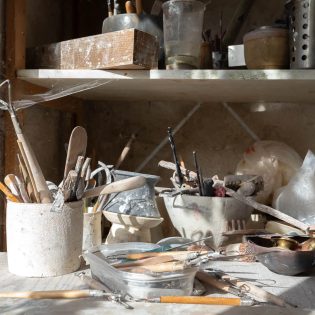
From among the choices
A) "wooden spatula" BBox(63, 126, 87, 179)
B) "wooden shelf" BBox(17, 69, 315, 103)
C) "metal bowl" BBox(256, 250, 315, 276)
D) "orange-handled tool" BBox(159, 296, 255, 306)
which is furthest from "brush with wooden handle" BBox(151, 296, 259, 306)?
"wooden shelf" BBox(17, 69, 315, 103)

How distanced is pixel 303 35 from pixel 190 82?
0.90 feet

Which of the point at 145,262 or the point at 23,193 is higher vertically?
the point at 23,193

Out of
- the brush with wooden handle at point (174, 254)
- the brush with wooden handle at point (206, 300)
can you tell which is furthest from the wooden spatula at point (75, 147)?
the brush with wooden handle at point (206, 300)

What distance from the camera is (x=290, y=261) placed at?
0.80 metres

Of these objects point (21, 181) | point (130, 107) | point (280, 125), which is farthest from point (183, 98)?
point (21, 181)

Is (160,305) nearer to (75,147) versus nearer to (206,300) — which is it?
(206,300)

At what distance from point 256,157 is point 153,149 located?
Result: 37 centimetres

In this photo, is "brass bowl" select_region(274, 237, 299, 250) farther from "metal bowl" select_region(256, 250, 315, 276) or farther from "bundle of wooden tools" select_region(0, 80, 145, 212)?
"bundle of wooden tools" select_region(0, 80, 145, 212)

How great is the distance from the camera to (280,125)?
1398 millimetres

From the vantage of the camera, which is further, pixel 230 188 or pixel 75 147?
pixel 230 188

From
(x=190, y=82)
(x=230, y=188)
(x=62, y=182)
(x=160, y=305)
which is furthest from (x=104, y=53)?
(x=160, y=305)

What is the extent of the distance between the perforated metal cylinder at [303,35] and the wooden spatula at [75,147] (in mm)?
515

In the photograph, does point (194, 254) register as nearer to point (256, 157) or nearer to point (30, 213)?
point (30, 213)

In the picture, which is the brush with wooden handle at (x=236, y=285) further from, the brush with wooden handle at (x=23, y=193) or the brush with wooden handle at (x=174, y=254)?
the brush with wooden handle at (x=23, y=193)
